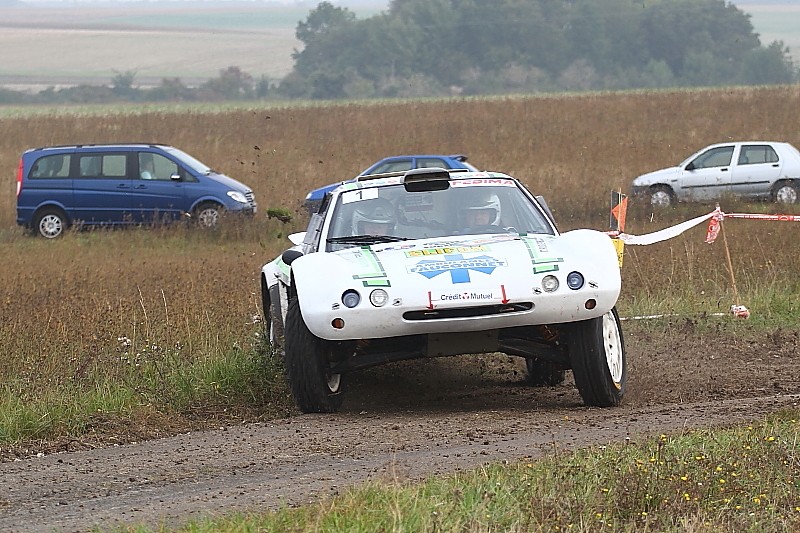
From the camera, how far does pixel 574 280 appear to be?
306 inches

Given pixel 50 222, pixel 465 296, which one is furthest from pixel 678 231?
pixel 50 222

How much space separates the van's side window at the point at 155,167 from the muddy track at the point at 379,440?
50.8ft

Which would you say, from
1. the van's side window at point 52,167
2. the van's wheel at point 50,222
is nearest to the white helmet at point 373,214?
the van's wheel at point 50,222

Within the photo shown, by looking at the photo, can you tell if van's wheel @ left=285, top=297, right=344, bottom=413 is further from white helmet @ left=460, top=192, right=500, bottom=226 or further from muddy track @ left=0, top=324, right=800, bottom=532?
white helmet @ left=460, top=192, right=500, bottom=226

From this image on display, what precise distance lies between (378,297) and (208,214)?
17.4 metres

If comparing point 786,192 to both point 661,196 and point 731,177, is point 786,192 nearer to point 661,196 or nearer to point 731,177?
point 731,177

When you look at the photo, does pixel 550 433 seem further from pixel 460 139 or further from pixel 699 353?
pixel 460 139

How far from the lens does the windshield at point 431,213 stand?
8.77 m

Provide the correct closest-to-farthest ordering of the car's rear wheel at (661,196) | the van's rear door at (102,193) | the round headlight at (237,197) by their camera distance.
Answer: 1. the round headlight at (237,197)
2. the van's rear door at (102,193)
3. the car's rear wheel at (661,196)

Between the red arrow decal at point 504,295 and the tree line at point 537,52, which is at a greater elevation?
the tree line at point 537,52

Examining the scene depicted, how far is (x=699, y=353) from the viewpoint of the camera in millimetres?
10938

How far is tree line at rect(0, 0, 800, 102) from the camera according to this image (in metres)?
102

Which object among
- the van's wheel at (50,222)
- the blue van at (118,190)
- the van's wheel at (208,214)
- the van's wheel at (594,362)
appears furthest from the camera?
the van's wheel at (50,222)

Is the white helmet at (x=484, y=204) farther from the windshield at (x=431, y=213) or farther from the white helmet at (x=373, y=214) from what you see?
the white helmet at (x=373, y=214)
